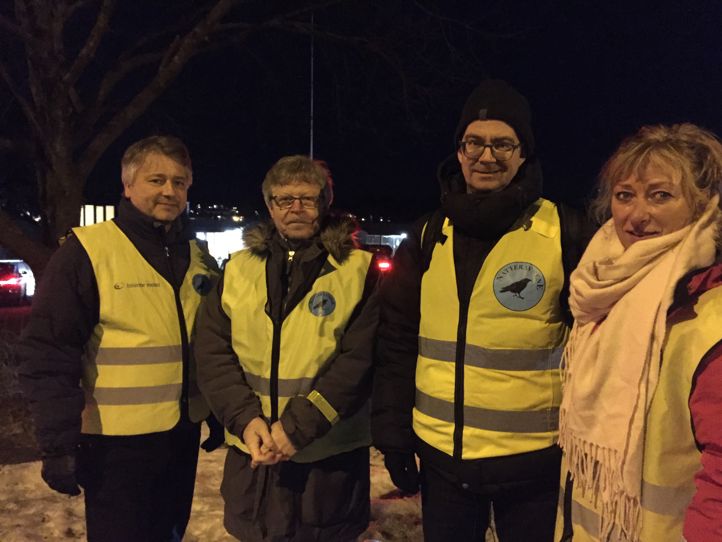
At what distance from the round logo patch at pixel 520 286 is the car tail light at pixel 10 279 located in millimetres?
16410

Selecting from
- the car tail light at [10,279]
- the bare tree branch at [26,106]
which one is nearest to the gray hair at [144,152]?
the bare tree branch at [26,106]

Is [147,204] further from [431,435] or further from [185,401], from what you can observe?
[431,435]

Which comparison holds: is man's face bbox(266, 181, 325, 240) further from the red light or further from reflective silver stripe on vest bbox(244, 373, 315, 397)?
the red light

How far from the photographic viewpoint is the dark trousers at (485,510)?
2.05m

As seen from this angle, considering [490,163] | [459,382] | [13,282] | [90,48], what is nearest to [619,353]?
[459,382]

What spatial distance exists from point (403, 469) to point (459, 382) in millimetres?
476

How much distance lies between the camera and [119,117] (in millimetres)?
5863

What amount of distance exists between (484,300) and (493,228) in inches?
10.3

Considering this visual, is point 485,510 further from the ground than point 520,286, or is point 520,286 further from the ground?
point 520,286

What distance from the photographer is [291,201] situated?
241 centimetres

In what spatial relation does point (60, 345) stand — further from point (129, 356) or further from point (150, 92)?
point (150, 92)

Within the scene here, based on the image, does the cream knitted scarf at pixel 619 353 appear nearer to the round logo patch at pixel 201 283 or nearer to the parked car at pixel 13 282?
the round logo patch at pixel 201 283

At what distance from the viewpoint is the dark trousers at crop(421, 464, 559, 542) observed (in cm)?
205

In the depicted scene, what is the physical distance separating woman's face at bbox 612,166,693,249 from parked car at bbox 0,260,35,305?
16598 mm
